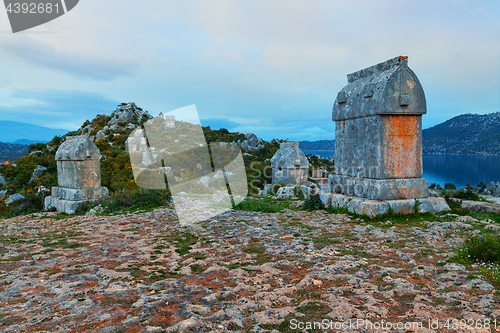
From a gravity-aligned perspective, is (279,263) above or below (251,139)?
below

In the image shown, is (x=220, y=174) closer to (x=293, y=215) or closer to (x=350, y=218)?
(x=293, y=215)

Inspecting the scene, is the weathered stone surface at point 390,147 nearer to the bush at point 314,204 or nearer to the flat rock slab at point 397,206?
the flat rock slab at point 397,206

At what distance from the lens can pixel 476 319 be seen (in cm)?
223

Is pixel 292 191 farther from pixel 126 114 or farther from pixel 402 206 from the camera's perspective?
pixel 126 114

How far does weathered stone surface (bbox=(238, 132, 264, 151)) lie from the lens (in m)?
28.9

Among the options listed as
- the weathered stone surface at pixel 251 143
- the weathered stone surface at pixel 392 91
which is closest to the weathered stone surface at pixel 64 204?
the weathered stone surface at pixel 392 91

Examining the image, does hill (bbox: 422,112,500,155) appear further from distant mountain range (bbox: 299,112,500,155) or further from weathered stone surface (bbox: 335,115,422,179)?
weathered stone surface (bbox: 335,115,422,179)

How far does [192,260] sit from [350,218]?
3.68 m

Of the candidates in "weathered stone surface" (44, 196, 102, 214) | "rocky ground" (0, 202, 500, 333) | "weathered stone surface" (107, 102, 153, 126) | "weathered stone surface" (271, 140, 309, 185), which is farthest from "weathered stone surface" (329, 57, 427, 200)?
"weathered stone surface" (107, 102, 153, 126)

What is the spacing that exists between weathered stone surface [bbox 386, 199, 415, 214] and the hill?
199 feet

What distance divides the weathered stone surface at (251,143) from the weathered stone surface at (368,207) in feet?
71.5

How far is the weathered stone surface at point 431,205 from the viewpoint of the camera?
20.1 feet

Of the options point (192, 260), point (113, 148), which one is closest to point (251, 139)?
point (113, 148)

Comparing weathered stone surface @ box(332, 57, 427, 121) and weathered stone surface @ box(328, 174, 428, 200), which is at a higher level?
weathered stone surface @ box(332, 57, 427, 121)
